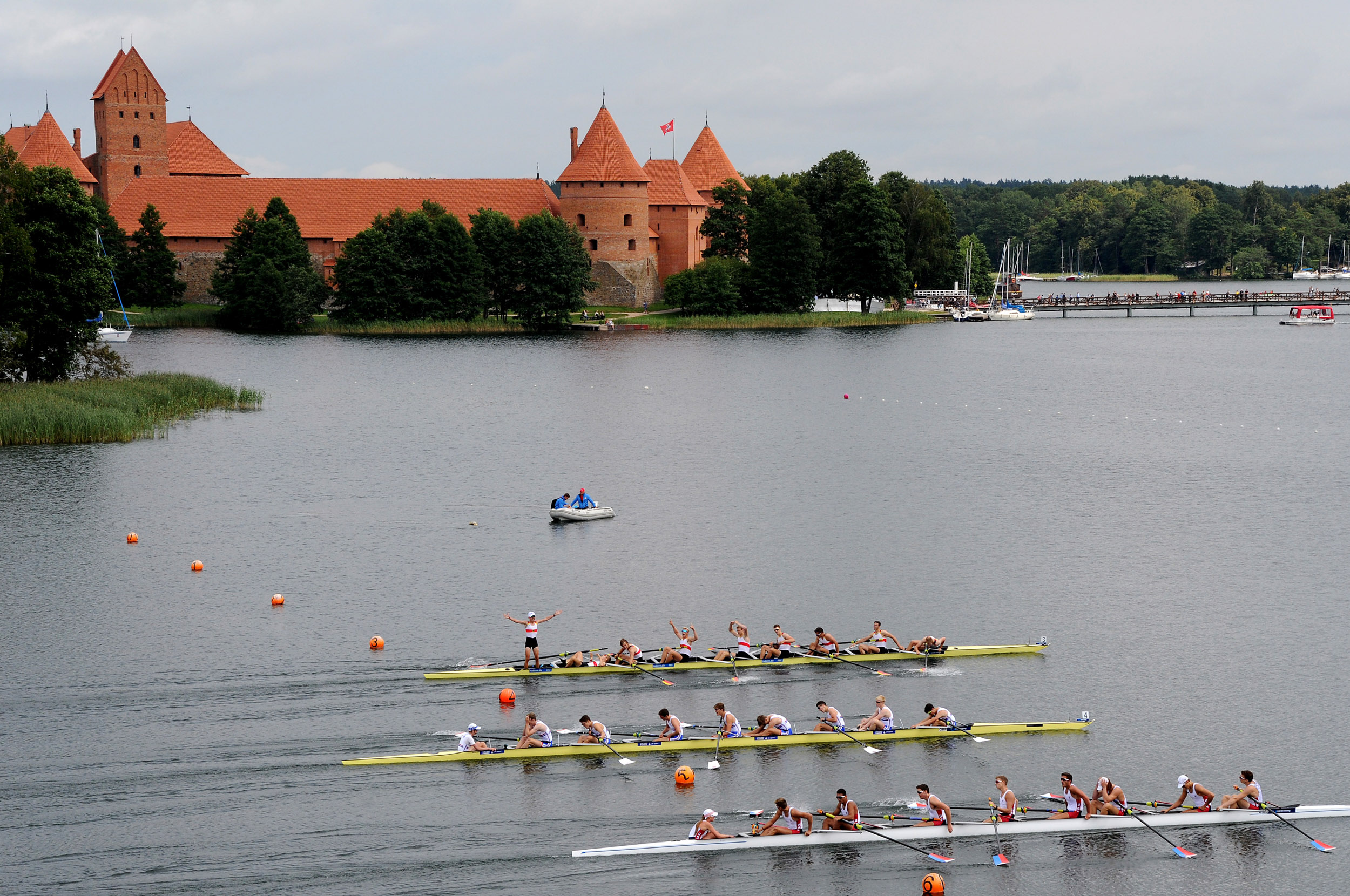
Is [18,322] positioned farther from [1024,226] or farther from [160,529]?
[1024,226]

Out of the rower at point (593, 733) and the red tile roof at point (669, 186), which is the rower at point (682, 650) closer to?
the rower at point (593, 733)

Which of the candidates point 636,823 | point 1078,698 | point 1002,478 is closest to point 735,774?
point 636,823

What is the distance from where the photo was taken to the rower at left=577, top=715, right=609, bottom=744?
21188 millimetres

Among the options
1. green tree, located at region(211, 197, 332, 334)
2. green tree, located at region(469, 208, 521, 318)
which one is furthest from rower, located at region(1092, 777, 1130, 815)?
green tree, located at region(211, 197, 332, 334)

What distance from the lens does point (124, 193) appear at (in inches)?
4254

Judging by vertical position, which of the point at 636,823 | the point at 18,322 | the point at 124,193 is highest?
the point at 124,193

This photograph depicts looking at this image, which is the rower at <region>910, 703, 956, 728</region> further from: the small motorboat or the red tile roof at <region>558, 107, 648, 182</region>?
the red tile roof at <region>558, 107, 648, 182</region>

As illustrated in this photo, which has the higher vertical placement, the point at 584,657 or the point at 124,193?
the point at 124,193

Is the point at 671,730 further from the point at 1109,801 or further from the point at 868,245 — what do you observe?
the point at 868,245

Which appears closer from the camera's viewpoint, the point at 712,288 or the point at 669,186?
the point at 712,288

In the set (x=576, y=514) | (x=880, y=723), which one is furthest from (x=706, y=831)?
(x=576, y=514)

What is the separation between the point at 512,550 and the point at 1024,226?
179179 mm

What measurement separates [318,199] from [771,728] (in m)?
96.0

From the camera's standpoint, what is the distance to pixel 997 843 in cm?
1870
